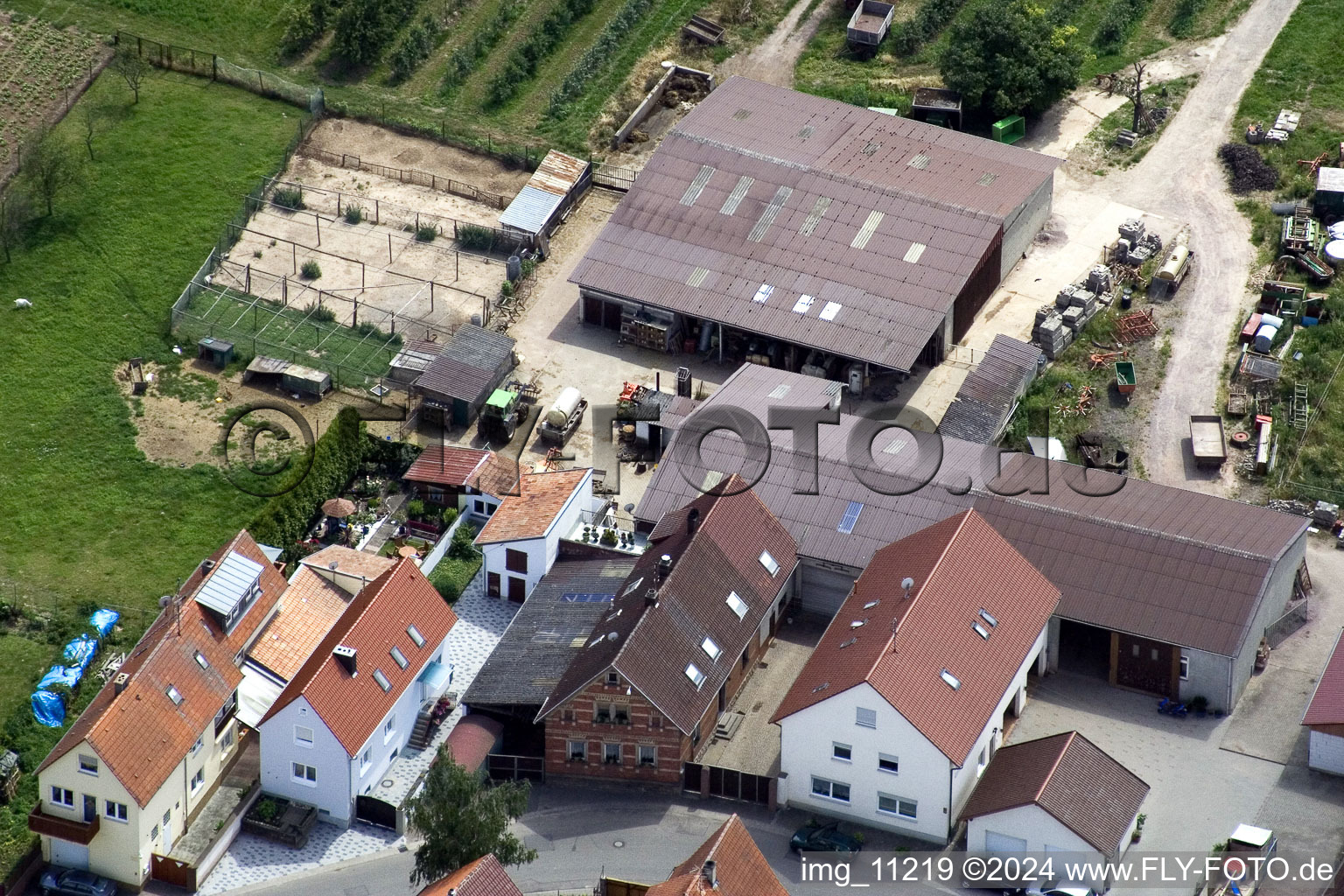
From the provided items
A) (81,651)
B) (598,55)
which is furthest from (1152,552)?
(598,55)

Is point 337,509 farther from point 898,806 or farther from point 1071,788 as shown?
point 1071,788

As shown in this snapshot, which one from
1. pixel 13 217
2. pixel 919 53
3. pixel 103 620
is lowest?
pixel 103 620

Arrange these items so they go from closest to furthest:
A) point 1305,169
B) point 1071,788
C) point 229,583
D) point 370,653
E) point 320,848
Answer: point 1071,788, point 320,848, point 370,653, point 229,583, point 1305,169

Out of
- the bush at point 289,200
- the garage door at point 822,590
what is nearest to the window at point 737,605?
the garage door at point 822,590

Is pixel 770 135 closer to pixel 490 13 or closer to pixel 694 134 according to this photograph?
pixel 694 134

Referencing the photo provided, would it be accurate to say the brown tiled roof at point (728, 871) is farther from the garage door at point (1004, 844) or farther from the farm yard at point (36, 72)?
the farm yard at point (36, 72)

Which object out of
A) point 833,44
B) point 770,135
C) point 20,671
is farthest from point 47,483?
point 833,44

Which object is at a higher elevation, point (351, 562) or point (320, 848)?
point (351, 562)
